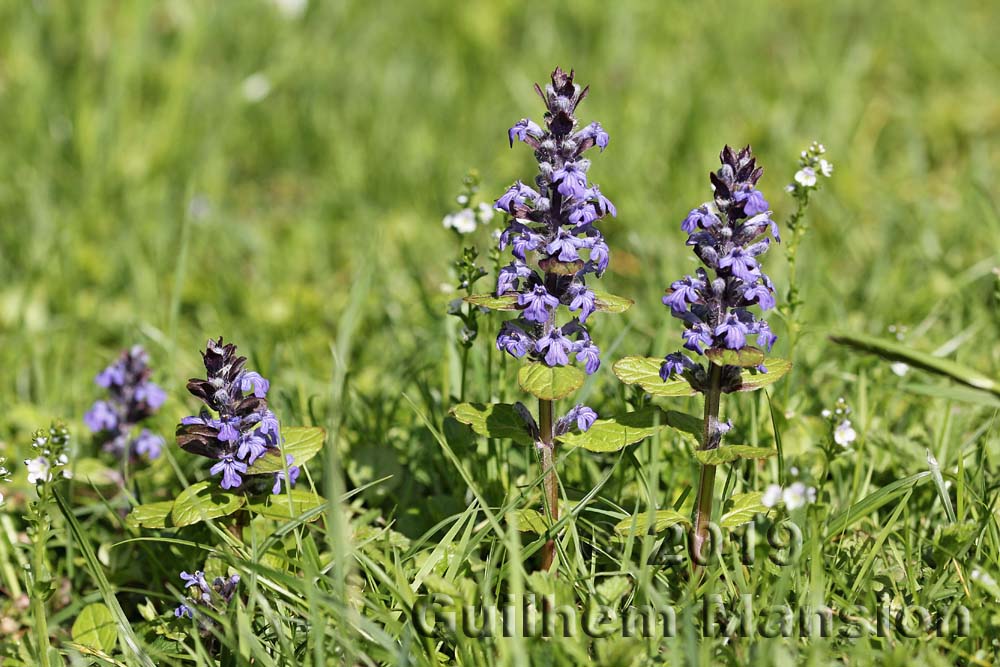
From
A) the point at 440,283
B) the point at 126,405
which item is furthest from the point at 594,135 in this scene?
the point at 440,283

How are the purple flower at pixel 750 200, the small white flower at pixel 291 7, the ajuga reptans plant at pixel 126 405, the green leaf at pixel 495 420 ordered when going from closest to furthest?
1. the purple flower at pixel 750 200
2. the green leaf at pixel 495 420
3. the ajuga reptans plant at pixel 126 405
4. the small white flower at pixel 291 7

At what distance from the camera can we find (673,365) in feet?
9.53

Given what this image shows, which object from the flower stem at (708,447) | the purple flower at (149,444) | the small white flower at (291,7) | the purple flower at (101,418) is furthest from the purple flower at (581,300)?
the small white flower at (291,7)

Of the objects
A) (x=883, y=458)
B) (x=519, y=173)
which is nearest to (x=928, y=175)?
(x=519, y=173)

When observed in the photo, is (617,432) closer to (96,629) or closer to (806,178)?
(806,178)

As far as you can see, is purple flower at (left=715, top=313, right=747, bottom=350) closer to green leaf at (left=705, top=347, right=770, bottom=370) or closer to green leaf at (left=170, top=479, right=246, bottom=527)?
green leaf at (left=705, top=347, right=770, bottom=370)

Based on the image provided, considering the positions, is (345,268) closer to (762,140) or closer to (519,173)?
(519,173)

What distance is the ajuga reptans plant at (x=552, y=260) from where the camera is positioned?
280 centimetres

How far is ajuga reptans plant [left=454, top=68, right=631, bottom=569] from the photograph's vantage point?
9.18 ft

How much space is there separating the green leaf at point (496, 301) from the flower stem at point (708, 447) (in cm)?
62

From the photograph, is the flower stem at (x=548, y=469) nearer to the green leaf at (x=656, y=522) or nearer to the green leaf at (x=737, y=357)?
the green leaf at (x=656, y=522)

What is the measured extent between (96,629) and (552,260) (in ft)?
6.29

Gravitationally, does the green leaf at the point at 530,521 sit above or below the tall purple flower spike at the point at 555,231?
below

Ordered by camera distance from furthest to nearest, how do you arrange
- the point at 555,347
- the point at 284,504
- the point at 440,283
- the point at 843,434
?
1. the point at 440,283
2. the point at 843,434
3. the point at 284,504
4. the point at 555,347
